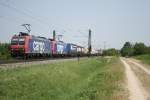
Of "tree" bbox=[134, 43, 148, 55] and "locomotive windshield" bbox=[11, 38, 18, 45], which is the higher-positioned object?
"tree" bbox=[134, 43, 148, 55]

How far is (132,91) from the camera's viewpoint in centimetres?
2509

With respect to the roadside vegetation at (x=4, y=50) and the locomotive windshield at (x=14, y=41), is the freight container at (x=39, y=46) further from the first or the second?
the roadside vegetation at (x=4, y=50)

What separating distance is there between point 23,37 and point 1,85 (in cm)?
2669

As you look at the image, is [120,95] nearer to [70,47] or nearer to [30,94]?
[30,94]

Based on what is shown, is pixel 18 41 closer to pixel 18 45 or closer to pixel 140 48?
pixel 18 45

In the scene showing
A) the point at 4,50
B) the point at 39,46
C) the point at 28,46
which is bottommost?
the point at 4,50

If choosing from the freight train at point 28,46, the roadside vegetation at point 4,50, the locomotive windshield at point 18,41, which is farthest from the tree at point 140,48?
the locomotive windshield at point 18,41

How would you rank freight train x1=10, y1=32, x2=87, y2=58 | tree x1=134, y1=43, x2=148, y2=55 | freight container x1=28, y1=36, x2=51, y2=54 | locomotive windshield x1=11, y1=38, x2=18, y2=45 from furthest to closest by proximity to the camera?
tree x1=134, y1=43, x2=148, y2=55 → freight container x1=28, y1=36, x2=51, y2=54 → locomotive windshield x1=11, y1=38, x2=18, y2=45 → freight train x1=10, y1=32, x2=87, y2=58

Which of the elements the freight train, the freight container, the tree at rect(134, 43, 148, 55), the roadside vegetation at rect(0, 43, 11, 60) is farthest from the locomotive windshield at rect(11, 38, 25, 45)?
the tree at rect(134, 43, 148, 55)

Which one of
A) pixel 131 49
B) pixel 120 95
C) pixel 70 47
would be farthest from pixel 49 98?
pixel 131 49

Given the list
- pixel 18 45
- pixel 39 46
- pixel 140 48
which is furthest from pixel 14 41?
pixel 140 48

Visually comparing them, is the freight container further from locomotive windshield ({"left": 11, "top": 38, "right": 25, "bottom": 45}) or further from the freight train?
locomotive windshield ({"left": 11, "top": 38, "right": 25, "bottom": 45})

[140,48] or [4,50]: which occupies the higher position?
[140,48]

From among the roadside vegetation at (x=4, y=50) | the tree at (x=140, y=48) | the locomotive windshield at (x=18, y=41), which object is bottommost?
the roadside vegetation at (x=4, y=50)
